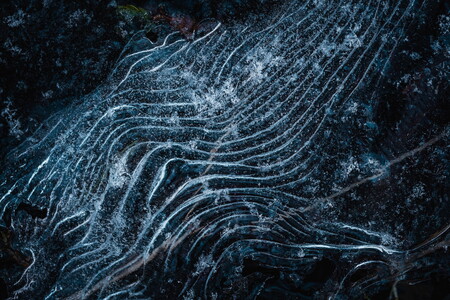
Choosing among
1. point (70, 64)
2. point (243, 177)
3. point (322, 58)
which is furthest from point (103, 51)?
point (322, 58)

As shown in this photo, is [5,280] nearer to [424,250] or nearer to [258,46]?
[258,46]

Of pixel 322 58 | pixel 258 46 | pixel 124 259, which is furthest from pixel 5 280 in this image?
pixel 322 58

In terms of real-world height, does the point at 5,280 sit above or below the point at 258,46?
below

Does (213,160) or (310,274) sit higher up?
(213,160)

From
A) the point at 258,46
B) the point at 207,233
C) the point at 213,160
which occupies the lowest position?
the point at 207,233

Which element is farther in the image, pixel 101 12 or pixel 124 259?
pixel 101 12

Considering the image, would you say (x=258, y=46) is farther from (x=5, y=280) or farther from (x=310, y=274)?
(x=5, y=280)
